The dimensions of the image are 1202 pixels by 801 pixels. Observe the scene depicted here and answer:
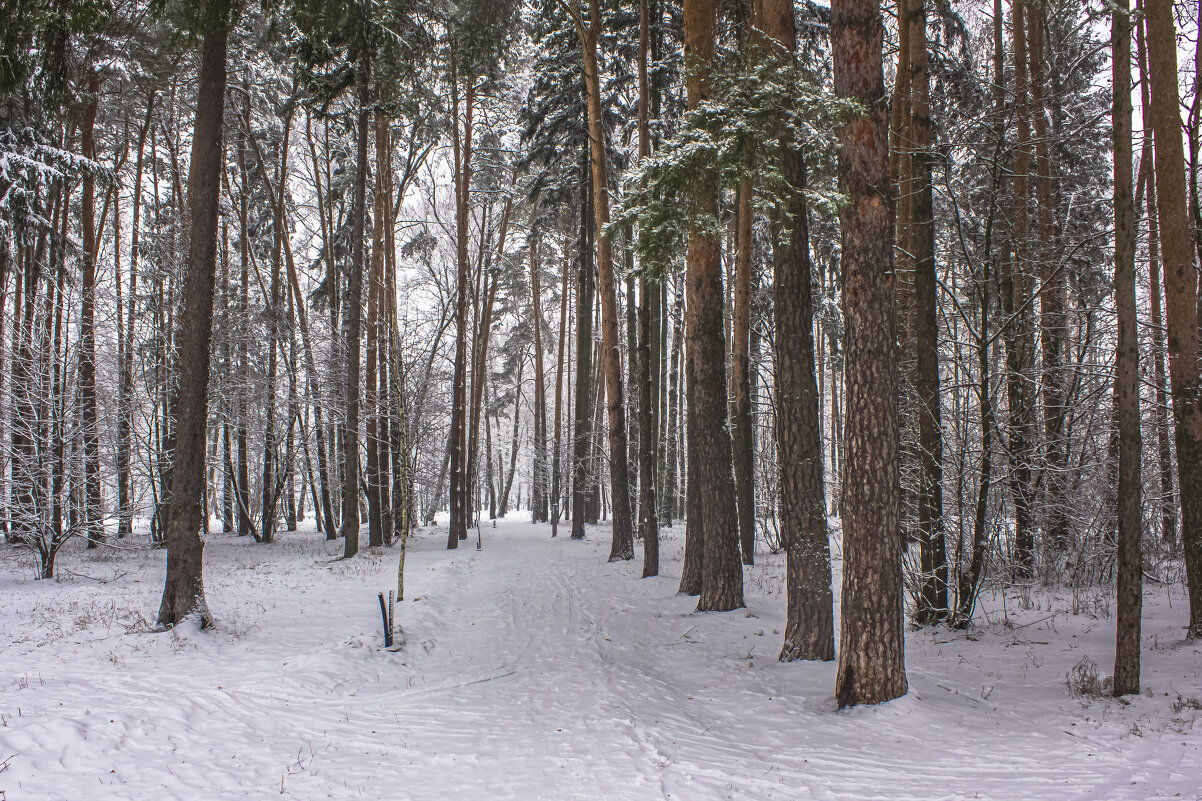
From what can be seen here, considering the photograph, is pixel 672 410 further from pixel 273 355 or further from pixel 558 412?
pixel 273 355

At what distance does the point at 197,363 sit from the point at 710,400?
6974 mm

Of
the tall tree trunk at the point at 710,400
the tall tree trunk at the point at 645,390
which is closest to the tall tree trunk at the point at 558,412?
the tall tree trunk at the point at 645,390

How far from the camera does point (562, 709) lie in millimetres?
5543

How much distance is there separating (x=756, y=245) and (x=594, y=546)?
9.67m

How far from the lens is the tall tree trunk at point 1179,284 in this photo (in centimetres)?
591

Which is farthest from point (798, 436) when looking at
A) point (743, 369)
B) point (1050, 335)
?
point (1050, 335)

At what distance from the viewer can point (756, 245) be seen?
1456 centimetres

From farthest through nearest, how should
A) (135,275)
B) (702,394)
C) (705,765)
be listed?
(135,275)
(702,394)
(705,765)

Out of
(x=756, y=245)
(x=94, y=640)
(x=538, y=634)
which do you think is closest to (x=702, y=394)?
(x=538, y=634)

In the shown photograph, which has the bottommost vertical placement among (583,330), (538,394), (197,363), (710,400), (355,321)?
(710,400)

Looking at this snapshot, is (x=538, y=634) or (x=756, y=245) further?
(x=756, y=245)

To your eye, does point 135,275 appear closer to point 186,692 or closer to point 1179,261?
point 186,692

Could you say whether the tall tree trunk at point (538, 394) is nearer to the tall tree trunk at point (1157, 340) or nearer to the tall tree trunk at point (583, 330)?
the tall tree trunk at point (583, 330)

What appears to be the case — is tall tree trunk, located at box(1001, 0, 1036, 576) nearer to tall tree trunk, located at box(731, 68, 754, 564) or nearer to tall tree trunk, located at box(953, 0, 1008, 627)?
tall tree trunk, located at box(953, 0, 1008, 627)
